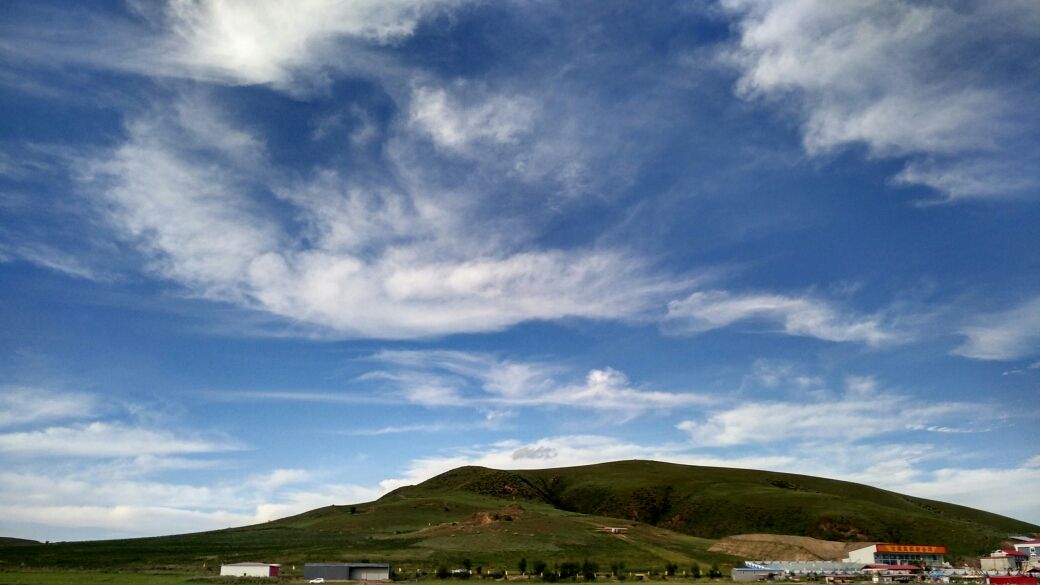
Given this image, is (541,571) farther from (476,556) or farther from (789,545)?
(789,545)

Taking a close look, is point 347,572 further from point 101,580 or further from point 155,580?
Result: point 101,580

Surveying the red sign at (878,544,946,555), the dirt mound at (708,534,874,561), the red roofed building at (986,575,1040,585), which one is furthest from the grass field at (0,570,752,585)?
the red sign at (878,544,946,555)

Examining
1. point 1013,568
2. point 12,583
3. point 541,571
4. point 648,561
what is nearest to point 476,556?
point 541,571

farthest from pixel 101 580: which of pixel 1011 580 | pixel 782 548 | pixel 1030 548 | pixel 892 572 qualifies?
pixel 1030 548

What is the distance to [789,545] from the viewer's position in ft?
592

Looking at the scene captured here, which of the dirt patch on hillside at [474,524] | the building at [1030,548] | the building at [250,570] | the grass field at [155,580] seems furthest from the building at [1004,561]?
the building at [250,570]

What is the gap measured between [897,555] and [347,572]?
113 meters

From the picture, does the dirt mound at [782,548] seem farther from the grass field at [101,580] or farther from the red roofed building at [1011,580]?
the grass field at [101,580]

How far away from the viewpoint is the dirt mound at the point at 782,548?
171750mm

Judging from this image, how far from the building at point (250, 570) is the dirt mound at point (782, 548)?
3890 inches

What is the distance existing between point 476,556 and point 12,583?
Answer: 7476 cm

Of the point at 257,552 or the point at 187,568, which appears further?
the point at 257,552

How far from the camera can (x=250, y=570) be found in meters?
121

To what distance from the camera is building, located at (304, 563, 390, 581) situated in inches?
4621
